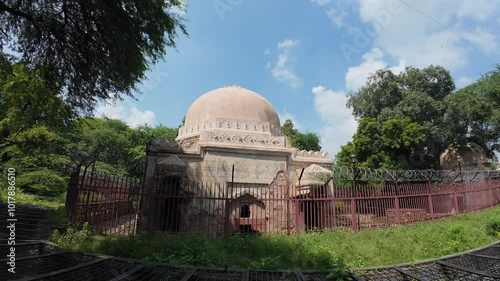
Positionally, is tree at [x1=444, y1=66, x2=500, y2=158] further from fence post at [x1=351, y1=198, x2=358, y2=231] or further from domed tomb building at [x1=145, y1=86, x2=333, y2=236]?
fence post at [x1=351, y1=198, x2=358, y2=231]

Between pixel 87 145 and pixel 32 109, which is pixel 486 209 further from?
pixel 87 145

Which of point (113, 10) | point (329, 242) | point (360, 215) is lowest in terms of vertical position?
point (329, 242)

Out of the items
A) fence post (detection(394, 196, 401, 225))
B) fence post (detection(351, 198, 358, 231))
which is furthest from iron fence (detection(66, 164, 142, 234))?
fence post (detection(394, 196, 401, 225))

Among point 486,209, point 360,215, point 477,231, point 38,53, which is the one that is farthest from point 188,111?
point 486,209

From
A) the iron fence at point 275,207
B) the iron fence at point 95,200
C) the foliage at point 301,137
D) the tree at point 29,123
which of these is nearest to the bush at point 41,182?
the tree at point 29,123

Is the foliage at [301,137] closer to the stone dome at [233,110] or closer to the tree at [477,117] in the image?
the tree at [477,117]

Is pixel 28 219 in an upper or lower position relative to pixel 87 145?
lower

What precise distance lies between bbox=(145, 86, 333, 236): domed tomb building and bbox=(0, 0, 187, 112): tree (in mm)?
3650

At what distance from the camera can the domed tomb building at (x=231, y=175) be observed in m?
11.5

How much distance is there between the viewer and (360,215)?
A: 1082cm

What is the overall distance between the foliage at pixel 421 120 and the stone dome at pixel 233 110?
26.9 ft

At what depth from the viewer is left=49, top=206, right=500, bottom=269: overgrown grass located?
6430 mm

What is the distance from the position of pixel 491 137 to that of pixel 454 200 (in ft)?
41.3

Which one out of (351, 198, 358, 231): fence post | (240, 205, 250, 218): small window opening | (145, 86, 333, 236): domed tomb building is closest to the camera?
(351, 198, 358, 231): fence post
